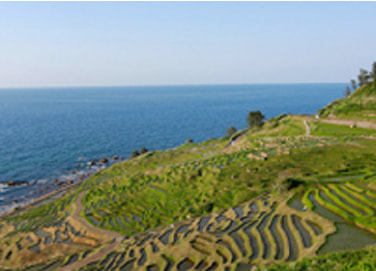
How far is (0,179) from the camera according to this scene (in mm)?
71938

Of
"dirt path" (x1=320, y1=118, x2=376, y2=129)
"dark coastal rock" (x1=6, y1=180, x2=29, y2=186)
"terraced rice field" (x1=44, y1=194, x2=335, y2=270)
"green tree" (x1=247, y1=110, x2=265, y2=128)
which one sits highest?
"dirt path" (x1=320, y1=118, x2=376, y2=129)

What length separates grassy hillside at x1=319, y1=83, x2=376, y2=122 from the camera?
72625 mm

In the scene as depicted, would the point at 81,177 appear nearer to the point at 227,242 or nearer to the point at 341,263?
the point at 227,242

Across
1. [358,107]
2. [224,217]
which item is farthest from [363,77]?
[224,217]

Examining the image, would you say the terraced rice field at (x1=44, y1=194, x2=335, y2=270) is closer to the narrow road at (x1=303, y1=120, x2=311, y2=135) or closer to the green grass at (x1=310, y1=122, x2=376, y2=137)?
the green grass at (x1=310, y1=122, x2=376, y2=137)

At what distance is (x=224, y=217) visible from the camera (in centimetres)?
3366

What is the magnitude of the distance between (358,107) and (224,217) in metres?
65.8

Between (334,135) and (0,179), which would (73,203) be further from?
(334,135)

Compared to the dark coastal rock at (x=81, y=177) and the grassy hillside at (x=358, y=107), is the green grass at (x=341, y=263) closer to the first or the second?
the grassy hillside at (x=358, y=107)

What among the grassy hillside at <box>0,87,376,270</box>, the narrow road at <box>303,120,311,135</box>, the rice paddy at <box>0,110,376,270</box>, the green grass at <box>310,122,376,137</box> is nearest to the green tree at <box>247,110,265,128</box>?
the narrow road at <box>303,120,311,135</box>

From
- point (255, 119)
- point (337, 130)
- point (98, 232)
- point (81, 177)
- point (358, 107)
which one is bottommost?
point (81, 177)

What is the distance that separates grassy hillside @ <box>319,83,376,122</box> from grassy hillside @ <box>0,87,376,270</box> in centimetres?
1653

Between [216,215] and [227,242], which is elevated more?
[227,242]

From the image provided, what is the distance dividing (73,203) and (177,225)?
24847 millimetres
